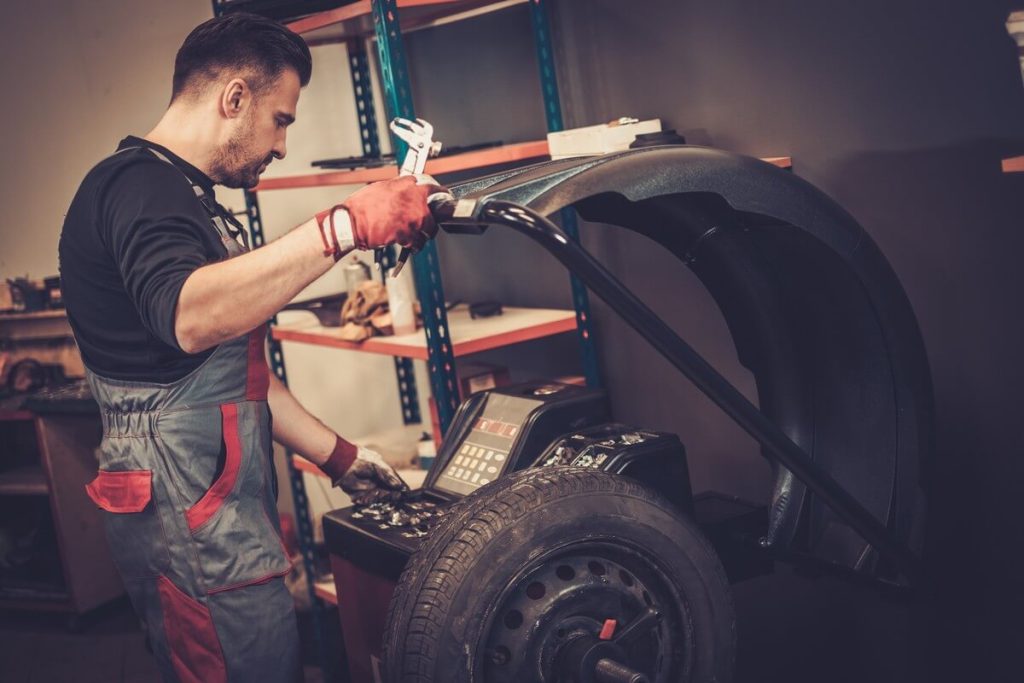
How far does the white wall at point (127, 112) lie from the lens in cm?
468

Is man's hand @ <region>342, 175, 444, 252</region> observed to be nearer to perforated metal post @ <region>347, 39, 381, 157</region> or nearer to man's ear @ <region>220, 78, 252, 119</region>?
man's ear @ <region>220, 78, 252, 119</region>

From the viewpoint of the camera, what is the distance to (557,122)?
318cm

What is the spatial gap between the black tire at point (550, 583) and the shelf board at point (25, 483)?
3243 mm

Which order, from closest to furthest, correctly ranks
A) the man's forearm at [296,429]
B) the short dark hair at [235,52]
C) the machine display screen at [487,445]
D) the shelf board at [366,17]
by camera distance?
the short dark hair at [235,52] → the machine display screen at [487,445] → the man's forearm at [296,429] → the shelf board at [366,17]

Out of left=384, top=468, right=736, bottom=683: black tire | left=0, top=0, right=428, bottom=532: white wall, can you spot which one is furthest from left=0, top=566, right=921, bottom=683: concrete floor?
left=0, top=0, right=428, bottom=532: white wall

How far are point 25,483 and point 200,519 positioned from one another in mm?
2884

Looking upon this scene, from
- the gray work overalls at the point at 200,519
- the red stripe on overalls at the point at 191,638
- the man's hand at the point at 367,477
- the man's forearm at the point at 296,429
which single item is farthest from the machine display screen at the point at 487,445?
the red stripe on overalls at the point at 191,638

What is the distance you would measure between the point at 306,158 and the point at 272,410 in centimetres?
249

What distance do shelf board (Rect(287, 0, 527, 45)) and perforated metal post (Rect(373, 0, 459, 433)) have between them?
0.09 meters

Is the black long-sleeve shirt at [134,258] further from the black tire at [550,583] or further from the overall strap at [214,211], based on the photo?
the black tire at [550,583]

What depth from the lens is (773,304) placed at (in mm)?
2059

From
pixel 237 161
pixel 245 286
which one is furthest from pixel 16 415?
pixel 245 286

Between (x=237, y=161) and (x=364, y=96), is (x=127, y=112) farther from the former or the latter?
(x=237, y=161)

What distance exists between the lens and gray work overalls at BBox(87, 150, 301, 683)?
1998 millimetres
